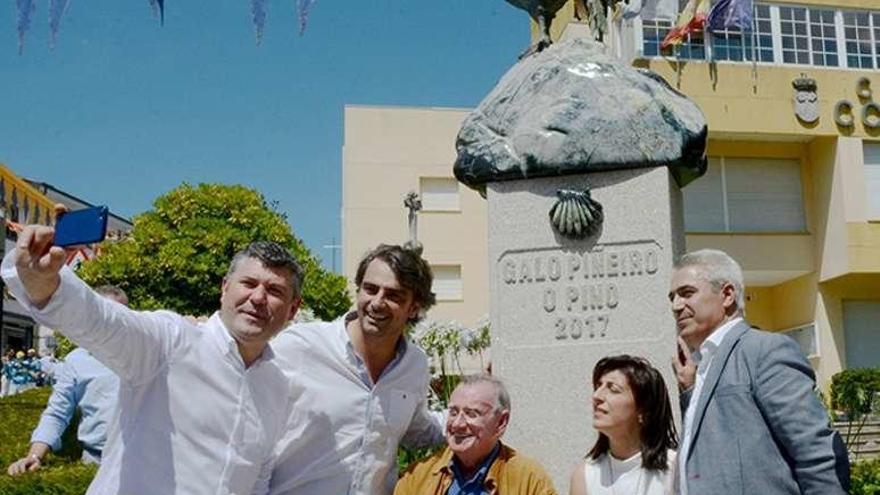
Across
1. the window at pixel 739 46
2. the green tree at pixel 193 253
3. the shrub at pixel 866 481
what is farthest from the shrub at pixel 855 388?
the shrub at pixel 866 481

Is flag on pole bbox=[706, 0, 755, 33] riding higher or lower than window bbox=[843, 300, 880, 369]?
higher

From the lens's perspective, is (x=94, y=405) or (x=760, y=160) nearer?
(x=94, y=405)

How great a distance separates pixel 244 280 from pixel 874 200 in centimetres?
2210

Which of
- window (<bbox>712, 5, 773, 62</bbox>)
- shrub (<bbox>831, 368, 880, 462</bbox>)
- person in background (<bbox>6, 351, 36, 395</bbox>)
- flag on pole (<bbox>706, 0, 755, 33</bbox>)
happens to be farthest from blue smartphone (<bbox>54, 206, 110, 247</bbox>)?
person in background (<bbox>6, 351, 36, 395</bbox>)

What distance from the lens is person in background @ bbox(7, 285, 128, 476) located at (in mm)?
5469

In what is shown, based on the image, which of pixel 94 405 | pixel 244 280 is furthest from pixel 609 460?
pixel 94 405

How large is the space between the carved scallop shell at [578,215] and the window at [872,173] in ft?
62.0

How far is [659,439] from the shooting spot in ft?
11.3

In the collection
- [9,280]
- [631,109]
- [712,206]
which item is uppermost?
[712,206]

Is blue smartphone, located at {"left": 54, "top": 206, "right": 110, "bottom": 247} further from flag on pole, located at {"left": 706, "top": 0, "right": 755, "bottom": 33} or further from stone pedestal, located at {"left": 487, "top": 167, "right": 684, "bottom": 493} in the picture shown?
flag on pole, located at {"left": 706, "top": 0, "right": 755, "bottom": 33}

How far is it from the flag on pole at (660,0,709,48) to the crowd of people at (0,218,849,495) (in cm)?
1882

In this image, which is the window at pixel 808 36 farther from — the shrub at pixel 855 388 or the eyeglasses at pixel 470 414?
the eyeglasses at pixel 470 414

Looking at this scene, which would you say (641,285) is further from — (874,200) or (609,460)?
(874,200)

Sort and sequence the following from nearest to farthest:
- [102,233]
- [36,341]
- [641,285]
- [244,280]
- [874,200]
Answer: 1. [102,233]
2. [244,280]
3. [641,285]
4. [874,200]
5. [36,341]
